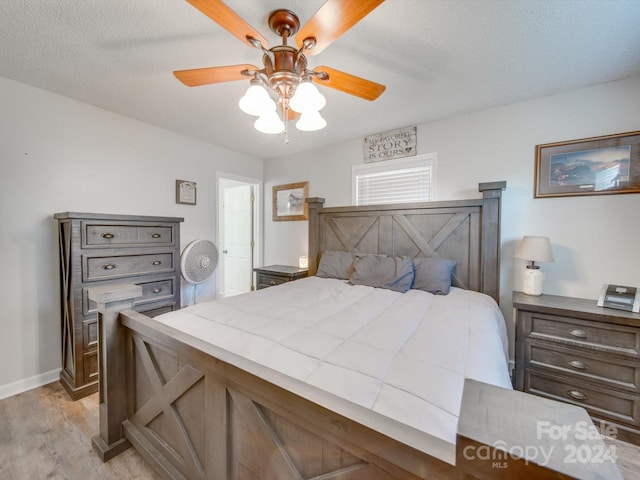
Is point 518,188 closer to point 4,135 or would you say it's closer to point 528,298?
point 528,298

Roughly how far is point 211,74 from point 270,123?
1.26ft

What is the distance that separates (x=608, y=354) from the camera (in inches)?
68.2

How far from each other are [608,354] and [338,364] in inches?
→ 76.9

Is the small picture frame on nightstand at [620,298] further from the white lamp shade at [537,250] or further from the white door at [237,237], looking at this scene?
the white door at [237,237]

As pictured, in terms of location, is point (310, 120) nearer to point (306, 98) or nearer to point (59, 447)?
point (306, 98)

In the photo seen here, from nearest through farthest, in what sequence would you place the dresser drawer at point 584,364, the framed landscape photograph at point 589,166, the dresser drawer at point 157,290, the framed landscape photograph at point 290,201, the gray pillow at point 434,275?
the dresser drawer at point 584,364 < the framed landscape photograph at point 589,166 < the gray pillow at point 434,275 < the dresser drawer at point 157,290 < the framed landscape photograph at point 290,201

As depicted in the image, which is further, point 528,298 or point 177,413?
point 528,298

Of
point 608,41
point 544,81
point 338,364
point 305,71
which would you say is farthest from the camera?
point 544,81

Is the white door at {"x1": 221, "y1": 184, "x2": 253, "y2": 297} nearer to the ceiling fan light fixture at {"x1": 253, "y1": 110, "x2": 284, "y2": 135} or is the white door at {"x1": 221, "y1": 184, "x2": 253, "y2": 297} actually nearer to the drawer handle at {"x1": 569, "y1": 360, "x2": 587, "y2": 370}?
the ceiling fan light fixture at {"x1": 253, "y1": 110, "x2": 284, "y2": 135}

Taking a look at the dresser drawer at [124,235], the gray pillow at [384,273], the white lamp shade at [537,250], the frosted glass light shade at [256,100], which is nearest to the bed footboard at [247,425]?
the dresser drawer at [124,235]

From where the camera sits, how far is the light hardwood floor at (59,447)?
143cm

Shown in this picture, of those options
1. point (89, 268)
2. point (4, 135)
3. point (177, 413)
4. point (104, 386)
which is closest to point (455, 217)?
point (177, 413)

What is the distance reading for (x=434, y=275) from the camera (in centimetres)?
240

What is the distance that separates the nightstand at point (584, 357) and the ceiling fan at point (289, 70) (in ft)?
6.60
